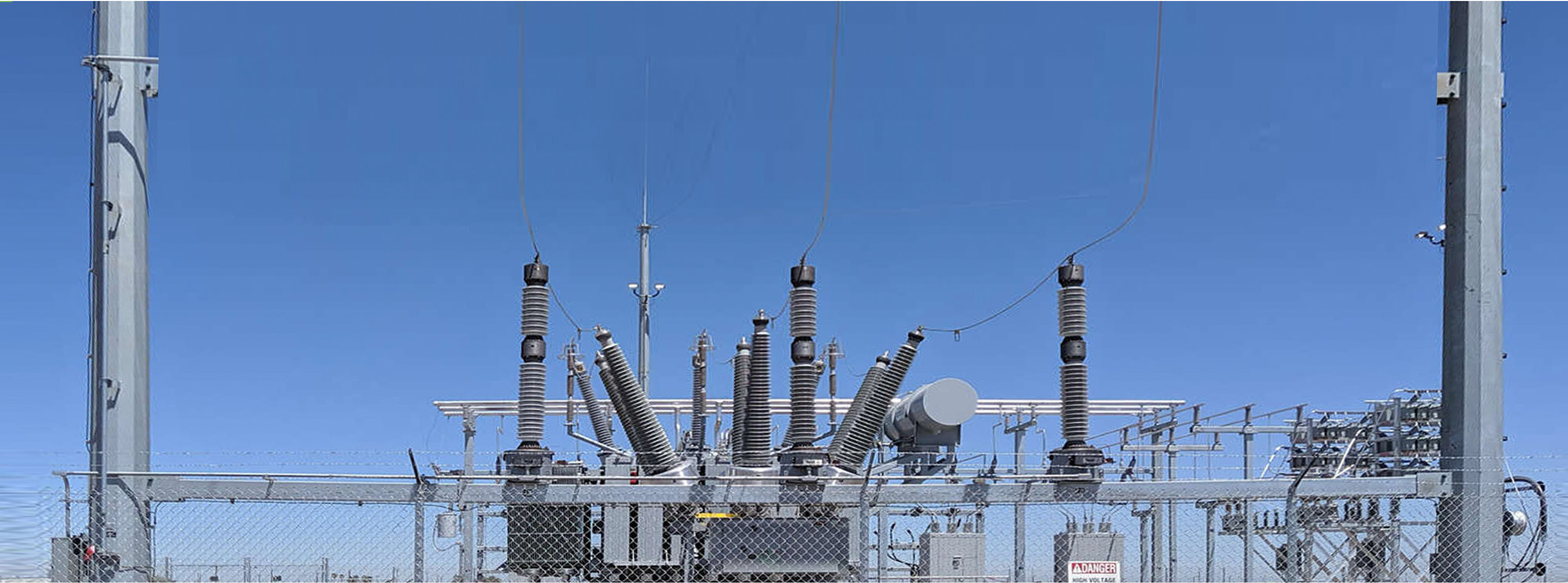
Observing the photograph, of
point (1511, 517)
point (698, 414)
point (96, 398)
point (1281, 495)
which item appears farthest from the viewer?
point (698, 414)

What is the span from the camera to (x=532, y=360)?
10477mm

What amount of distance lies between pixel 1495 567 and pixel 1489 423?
3.60 ft

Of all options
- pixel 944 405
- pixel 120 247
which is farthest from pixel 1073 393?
pixel 120 247

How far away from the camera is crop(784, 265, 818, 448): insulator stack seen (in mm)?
10664

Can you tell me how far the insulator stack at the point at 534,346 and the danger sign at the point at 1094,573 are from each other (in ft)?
13.2

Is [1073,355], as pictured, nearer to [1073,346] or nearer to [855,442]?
[1073,346]

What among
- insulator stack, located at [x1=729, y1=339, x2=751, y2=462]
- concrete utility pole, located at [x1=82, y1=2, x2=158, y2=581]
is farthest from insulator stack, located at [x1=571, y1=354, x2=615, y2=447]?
concrete utility pole, located at [x1=82, y1=2, x2=158, y2=581]

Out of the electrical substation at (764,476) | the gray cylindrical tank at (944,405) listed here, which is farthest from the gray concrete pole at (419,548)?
the gray cylindrical tank at (944,405)

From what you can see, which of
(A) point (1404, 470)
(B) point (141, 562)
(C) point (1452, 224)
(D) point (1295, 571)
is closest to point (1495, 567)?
(A) point (1404, 470)

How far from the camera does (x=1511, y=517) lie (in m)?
11.5

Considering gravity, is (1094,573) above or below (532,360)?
below

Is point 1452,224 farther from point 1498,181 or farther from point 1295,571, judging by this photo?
point 1295,571

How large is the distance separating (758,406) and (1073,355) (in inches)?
97.1

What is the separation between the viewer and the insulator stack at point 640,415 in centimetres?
1127
